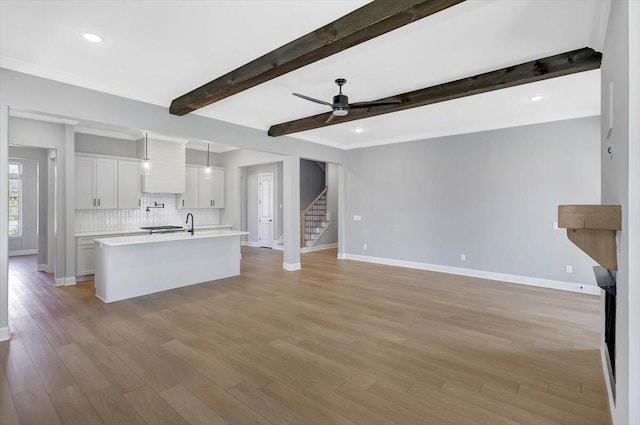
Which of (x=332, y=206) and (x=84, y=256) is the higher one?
(x=332, y=206)

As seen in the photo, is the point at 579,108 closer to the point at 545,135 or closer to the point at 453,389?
the point at 545,135

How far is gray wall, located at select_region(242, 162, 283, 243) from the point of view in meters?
10.0

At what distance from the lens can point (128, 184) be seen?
22.7 ft

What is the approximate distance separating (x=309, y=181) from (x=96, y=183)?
6.41 metres

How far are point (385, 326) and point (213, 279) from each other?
3.48 meters

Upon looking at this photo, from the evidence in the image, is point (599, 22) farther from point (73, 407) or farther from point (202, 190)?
point (202, 190)

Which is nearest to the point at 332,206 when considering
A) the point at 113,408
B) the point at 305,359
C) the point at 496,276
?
the point at 496,276

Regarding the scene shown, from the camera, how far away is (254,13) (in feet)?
8.32

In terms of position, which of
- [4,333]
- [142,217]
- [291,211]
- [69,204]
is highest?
[69,204]

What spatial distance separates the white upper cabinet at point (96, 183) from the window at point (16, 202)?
15.0 feet

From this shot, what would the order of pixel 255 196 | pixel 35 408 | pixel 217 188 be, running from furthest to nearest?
pixel 255 196 → pixel 217 188 → pixel 35 408

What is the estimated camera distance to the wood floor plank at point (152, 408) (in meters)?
2.05

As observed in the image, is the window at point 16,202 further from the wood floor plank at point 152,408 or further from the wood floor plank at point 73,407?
the wood floor plank at point 152,408

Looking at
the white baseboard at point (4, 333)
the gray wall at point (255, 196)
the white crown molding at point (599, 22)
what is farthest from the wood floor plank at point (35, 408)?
the gray wall at point (255, 196)
